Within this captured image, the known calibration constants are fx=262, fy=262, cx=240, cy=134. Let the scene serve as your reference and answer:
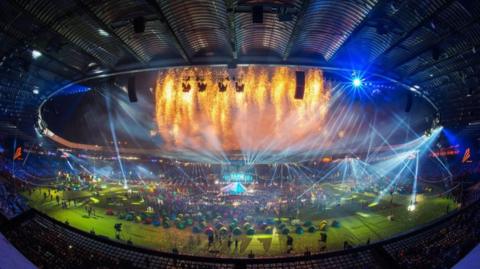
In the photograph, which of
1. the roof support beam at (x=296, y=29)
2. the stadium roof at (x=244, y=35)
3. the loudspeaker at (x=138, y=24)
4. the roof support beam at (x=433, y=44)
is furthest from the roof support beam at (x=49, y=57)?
the roof support beam at (x=433, y=44)

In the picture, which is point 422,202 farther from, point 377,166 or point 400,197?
point 377,166

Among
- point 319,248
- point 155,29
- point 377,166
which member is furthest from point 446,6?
point 377,166

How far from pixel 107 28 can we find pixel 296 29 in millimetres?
5554

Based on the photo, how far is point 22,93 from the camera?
1434cm

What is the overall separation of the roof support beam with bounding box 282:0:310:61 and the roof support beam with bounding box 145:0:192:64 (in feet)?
11.3

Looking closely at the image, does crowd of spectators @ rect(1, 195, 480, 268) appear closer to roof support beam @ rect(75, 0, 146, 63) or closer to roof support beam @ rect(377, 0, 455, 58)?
roof support beam @ rect(377, 0, 455, 58)

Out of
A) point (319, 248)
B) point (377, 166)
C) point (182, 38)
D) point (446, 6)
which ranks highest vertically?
point (446, 6)

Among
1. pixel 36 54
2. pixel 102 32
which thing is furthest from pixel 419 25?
pixel 36 54

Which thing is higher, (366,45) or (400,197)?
(366,45)

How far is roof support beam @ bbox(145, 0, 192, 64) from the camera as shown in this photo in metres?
6.54

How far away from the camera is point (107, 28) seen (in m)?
7.72

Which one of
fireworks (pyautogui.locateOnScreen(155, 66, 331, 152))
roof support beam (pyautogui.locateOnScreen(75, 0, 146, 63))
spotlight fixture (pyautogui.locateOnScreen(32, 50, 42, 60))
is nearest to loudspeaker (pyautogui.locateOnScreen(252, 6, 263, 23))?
roof support beam (pyautogui.locateOnScreen(75, 0, 146, 63))

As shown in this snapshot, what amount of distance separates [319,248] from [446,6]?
41.4ft

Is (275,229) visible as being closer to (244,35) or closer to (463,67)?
(463,67)
